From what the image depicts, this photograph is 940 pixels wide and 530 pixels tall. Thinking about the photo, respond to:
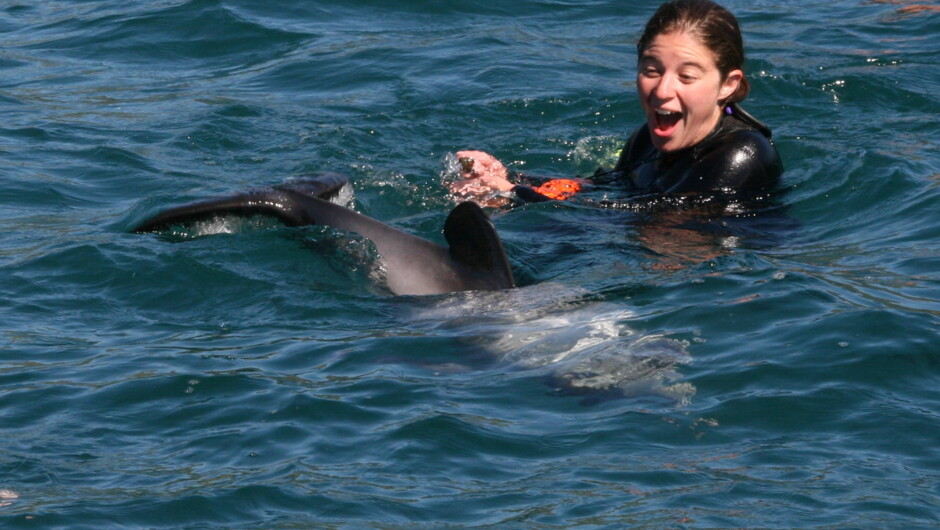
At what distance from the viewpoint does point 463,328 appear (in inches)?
199

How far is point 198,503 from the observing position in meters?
3.82

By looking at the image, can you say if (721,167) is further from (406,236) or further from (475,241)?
(406,236)

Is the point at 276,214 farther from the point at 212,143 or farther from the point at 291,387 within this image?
the point at 212,143

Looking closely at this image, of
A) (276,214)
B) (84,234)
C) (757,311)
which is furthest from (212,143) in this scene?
(757,311)

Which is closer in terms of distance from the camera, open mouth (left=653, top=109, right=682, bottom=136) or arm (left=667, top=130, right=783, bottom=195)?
Result: arm (left=667, top=130, right=783, bottom=195)

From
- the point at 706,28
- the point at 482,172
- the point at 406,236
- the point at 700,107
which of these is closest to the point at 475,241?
the point at 406,236

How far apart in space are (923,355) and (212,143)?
491 cm

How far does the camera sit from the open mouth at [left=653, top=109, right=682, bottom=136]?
6062mm

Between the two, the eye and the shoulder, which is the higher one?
the eye

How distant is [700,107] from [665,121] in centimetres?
18

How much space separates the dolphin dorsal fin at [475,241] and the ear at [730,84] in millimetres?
1544

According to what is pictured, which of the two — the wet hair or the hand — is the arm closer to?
the wet hair

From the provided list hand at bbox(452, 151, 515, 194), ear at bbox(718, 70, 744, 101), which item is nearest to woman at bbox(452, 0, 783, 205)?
ear at bbox(718, 70, 744, 101)

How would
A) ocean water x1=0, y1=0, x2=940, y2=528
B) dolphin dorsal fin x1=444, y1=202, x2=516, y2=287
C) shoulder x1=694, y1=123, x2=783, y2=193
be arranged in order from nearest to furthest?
1. ocean water x1=0, y1=0, x2=940, y2=528
2. dolphin dorsal fin x1=444, y1=202, x2=516, y2=287
3. shoulder x1=694, y1=123, x2=783, y2=193
